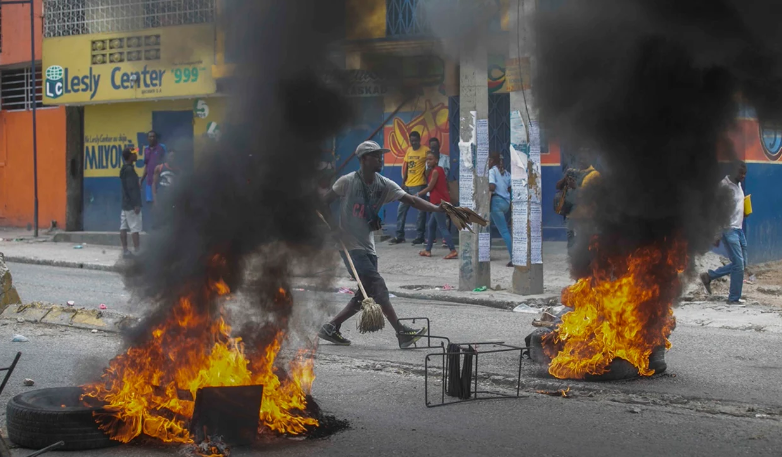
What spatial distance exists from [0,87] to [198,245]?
1945 cm

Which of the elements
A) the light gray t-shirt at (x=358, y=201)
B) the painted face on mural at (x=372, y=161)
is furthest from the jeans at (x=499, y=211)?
the painted face on mural at (x=372, y=161)

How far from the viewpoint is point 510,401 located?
555 centimetres

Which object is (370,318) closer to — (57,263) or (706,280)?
(706,280)

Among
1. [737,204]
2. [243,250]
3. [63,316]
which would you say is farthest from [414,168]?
[243,250]

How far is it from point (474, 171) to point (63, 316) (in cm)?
515

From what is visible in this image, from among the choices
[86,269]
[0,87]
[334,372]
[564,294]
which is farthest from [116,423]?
[0,87]

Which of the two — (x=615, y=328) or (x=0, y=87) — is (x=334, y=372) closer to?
(x=615, y=328)

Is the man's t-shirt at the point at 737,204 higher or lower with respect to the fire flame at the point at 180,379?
higher

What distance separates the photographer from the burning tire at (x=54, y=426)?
4340mm

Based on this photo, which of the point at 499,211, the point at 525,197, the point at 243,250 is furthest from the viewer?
the point at 499,211

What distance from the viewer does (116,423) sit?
4469 mm

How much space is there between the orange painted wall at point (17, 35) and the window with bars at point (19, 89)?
0.52 metres

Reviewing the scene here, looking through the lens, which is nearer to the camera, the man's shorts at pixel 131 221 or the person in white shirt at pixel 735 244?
the person in white shirt at pixel 735 244

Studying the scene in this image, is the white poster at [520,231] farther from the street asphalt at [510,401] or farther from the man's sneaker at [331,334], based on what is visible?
the man's sneaker at [331,334]
